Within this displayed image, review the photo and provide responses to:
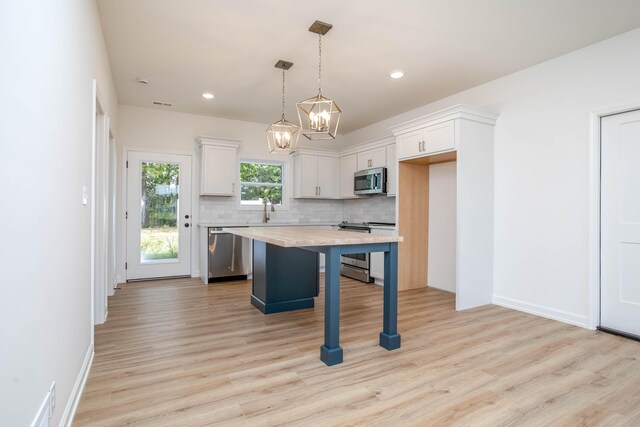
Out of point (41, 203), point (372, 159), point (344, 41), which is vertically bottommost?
point (41, 203)

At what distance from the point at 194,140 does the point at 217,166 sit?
0.62 m

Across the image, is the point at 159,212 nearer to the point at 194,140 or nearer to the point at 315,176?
the point at 194,140

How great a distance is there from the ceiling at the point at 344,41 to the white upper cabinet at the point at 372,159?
929 millimetres

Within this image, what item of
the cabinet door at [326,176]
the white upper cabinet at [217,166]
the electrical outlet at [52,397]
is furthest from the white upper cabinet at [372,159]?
the electrical outlet at [52,397]

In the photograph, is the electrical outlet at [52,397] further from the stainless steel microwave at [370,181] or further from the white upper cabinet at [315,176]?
the white upper cabinet at [315,176]

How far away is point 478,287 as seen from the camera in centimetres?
396

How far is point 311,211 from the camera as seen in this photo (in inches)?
258

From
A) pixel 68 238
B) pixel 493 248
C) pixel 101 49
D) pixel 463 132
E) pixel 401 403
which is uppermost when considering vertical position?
pixel 101 49

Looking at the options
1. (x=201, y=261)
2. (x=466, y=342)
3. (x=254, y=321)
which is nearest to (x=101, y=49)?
(x=254, y=321)

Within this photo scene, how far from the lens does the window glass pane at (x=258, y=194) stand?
19.8 ft

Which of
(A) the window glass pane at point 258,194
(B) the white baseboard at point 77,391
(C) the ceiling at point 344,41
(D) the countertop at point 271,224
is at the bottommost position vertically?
(B) the white baseboard at point 77,391

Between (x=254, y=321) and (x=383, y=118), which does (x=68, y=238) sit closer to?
(x=254, y=321)

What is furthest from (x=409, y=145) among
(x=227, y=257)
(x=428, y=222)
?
(x=227, y=257)

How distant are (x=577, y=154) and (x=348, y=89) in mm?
2619
